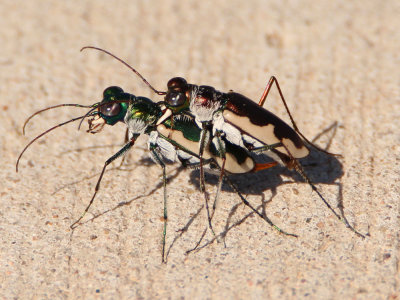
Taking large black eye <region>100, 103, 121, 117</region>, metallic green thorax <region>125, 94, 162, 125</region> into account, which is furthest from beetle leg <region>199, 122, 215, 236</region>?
large black eye <region>100, 103, 121, 117</region>

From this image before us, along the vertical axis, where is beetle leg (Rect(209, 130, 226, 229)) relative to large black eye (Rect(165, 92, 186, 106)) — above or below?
below

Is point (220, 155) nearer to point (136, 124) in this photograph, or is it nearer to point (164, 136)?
point (164, 136)

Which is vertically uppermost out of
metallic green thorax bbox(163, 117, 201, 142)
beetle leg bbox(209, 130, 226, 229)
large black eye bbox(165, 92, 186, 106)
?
large black eye bbox(165, 92, 186, 106)

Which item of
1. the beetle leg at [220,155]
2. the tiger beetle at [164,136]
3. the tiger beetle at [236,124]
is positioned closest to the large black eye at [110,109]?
the tiger beetle at [164,136]

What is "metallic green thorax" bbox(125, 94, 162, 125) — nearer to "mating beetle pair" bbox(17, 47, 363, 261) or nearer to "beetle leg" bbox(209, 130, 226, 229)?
"mating beetle pair" bbox(17, 47, 363, 261)

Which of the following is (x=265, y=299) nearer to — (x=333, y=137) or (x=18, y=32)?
(x=333, y=137)

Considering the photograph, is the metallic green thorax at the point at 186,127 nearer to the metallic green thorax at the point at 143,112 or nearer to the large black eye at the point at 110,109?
the metallic green thorax at the point at 143,112

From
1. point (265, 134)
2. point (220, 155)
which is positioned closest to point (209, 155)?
point (220, 155)
